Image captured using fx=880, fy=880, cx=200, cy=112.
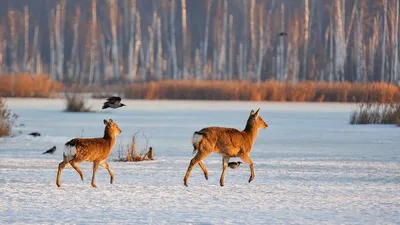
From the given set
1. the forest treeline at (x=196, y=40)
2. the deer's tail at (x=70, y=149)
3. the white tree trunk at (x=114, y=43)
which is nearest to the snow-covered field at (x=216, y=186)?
the deer's tail at (x=70, y=149)

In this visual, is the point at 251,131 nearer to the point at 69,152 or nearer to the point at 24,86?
the point at 69,152

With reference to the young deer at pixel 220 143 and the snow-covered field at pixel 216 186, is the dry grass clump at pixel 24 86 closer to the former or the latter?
the snow-covered field at pixel 216 186

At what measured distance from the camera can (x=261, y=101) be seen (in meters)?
42.3

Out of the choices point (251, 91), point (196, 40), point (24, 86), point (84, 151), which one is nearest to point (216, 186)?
point (84, 151)

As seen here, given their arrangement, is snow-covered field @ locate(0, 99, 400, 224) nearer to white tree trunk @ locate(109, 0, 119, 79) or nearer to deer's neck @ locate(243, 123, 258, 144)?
deer's neck @ locate(243, 123, 258, 144)

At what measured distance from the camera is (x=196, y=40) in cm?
9900

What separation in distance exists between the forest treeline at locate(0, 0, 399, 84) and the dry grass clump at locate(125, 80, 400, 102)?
53.4 ft

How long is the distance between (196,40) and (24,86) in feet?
180

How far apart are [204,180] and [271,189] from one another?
119 cm

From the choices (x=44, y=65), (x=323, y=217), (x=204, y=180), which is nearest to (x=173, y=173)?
(x=204, y=180)

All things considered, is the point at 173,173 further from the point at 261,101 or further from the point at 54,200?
the point at 261,101

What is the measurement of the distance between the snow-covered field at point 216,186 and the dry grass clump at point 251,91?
20.9 meters

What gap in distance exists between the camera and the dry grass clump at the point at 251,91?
139 feet

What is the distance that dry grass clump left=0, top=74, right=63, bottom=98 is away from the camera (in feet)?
148
